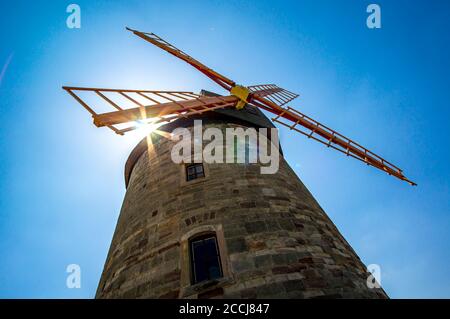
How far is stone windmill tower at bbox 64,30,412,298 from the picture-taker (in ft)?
15.8

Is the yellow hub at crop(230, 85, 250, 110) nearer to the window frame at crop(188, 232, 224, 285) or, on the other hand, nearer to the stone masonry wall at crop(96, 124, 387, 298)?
the stone masonry wall at crop(96, 124, 387, 298)

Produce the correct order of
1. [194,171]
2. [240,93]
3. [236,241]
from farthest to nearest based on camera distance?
[240,93], [194,171], [236,241]

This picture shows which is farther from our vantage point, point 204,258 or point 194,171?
point 194,171

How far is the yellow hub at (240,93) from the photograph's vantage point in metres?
11.1

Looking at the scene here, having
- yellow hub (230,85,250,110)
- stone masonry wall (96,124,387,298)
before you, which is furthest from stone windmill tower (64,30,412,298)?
yellow hub (230,85,250,110)

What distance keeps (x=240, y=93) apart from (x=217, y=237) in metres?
7.23

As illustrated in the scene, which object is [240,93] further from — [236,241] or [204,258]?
[204,258]

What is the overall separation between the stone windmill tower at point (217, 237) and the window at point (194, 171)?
0.09 feet

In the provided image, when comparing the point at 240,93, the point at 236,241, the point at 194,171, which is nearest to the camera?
the point at 236,241

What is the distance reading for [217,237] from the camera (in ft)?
18.3

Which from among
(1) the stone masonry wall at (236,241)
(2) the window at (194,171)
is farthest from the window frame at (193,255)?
(2) the window at (194,171)

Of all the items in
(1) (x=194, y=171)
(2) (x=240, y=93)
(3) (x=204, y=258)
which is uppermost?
(2) (x=240, y=93)

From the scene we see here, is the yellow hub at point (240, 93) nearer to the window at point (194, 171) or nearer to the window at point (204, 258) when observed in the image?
the window at point (194, 171)

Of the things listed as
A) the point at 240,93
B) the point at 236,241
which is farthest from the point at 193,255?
the point at 240,93
